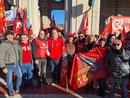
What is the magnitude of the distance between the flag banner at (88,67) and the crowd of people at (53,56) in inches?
8.4

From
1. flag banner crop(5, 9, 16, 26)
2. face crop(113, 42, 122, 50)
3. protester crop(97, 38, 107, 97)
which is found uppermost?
flag banner crop(5, 9, 16, 26)

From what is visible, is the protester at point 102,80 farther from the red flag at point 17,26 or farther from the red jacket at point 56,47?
the red flag at point 17,26

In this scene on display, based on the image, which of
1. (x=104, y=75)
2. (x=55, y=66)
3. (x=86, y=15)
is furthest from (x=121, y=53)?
(x=86, y=15)

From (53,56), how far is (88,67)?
54.3 inches

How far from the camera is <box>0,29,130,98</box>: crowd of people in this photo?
5219 mm

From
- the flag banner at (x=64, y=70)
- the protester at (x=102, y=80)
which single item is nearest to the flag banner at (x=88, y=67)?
the protester at (x=102, y=80)

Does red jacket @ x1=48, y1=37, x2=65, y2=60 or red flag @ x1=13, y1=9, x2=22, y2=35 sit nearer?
red jacket @ x1=48, y1=37, x2=65, y2=60

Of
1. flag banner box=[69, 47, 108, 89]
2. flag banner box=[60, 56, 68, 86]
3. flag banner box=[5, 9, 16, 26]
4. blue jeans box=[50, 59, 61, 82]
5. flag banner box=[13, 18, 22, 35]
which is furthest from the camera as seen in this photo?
flag banner box=[5, 9, 16, 26]

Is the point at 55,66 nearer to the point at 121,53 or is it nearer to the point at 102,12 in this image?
the point at 121,53

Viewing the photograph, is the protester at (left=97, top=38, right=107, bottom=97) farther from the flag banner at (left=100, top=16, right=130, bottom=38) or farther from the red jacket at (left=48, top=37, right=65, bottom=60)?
the red jacket at (left=48, top=37, right=65, bottom=60)

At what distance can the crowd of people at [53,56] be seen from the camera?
17.1ft

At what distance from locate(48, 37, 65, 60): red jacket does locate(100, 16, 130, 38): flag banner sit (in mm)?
1361

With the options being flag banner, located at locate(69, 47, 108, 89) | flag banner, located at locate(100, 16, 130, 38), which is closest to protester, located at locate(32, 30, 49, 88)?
flag banner, located at locate(69, 47, 108, 89)

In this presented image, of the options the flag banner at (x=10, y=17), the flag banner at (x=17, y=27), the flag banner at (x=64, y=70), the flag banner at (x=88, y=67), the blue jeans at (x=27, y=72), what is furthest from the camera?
the flag banner at (x=10, y=17)
